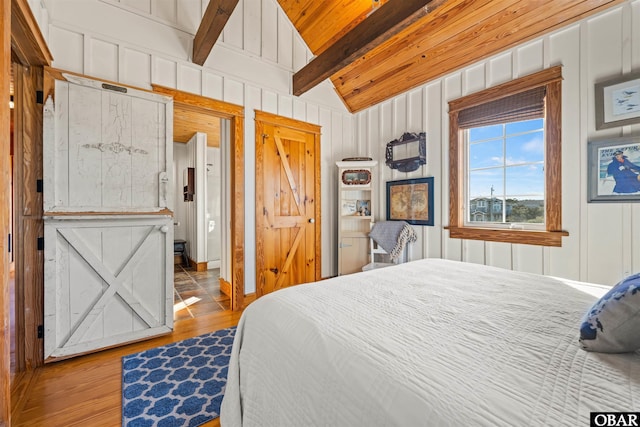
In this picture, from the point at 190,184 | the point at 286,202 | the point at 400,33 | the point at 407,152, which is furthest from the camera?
the point at 190,184

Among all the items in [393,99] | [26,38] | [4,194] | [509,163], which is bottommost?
[4,194]

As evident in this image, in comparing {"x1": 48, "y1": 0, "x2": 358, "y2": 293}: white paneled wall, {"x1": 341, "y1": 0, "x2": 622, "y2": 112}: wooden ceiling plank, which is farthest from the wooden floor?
{"x1": 341, "y1": 0, "x2": 622, "y2": 112}: wooden ceiling plank

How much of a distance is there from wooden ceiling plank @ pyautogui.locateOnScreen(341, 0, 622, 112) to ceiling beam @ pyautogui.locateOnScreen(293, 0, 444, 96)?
0.92 m

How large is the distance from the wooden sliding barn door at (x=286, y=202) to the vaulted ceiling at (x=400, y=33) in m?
0.65

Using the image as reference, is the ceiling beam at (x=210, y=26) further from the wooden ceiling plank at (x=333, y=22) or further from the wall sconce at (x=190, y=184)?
the wall sconce at (x=190, y=184)

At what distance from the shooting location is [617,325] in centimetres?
72

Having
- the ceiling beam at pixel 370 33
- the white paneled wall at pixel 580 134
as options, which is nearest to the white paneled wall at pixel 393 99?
the white paneled wall at pixel 580 134

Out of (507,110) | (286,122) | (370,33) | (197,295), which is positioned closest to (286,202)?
(286,122)

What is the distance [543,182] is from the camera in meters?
2.42

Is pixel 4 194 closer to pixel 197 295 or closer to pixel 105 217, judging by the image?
pixel 105 217

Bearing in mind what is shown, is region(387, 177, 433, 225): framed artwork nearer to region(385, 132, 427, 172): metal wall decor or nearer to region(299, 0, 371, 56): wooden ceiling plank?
region(385, 132, 427, 172): metal wall decor

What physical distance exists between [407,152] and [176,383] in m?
3.21

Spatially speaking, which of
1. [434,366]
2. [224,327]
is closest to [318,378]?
[434,366]

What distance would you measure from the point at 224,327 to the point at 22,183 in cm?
191
